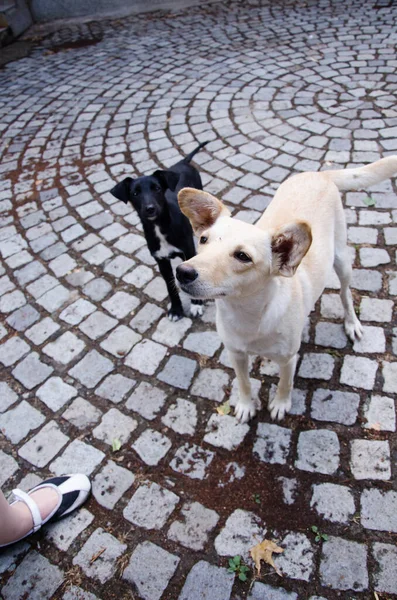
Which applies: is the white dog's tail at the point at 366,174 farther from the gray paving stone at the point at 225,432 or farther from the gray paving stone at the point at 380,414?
the gray paving stone at the point at 225,432

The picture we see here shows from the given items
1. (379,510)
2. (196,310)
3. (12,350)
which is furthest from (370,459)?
(12,350)

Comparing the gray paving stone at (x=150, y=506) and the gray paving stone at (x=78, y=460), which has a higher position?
the gray paving stone at (x=78, y=460)

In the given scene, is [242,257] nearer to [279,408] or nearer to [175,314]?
[279,408]

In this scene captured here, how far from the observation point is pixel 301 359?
10.9 ft

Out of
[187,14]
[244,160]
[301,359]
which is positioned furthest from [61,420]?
[187,14]

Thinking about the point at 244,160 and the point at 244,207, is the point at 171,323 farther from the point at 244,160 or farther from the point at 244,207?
the point at 244,160

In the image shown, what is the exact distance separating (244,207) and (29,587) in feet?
12.6

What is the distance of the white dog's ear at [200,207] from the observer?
86.9 inches

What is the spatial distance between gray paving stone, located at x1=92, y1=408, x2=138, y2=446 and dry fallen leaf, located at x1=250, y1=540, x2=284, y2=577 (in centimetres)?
115

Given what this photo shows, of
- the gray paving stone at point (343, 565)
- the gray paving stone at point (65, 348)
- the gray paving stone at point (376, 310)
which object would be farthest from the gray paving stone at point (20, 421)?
the gray paving stone at point (376, 310)

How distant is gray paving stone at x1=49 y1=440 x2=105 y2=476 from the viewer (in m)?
2.94

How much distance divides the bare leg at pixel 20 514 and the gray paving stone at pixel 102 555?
328mm

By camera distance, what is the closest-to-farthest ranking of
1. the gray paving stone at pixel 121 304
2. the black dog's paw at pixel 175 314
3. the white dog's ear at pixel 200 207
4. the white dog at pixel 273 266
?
the white dog at pixel 273 266, the white dog's ear at pixel 200 207, the black dog's paw at pixel 175 314, the gray paving stone at pixel 121 304

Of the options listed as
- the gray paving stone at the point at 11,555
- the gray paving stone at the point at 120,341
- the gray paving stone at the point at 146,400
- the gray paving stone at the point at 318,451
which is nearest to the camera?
the gray paving stone at the point at 11,555
